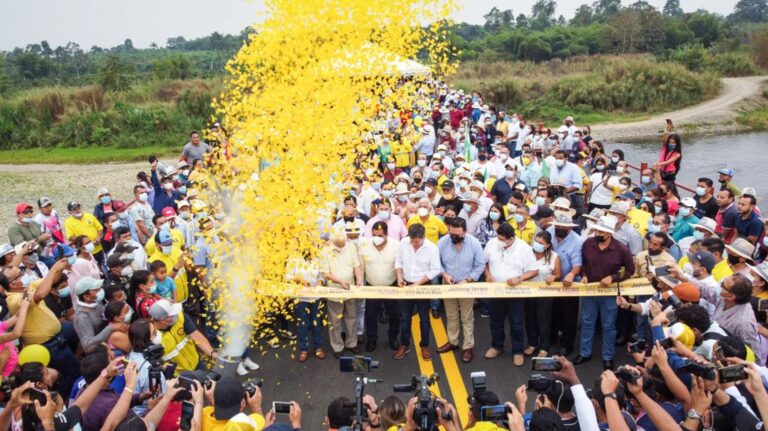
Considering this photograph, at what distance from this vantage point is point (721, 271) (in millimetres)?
6645

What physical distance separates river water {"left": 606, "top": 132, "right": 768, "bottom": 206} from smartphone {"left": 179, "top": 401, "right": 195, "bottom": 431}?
1902cm

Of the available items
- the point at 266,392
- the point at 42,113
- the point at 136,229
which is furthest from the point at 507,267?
the point at 42,113

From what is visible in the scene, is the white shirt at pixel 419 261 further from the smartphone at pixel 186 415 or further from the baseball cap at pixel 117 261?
the smartphone at pixel 186 415

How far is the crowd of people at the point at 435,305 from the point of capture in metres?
4.29

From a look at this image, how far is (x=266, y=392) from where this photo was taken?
6.98 metres

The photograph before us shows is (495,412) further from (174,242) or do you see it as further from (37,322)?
(174,242)

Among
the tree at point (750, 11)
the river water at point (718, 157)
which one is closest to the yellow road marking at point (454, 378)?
the river water at point (718, 157)

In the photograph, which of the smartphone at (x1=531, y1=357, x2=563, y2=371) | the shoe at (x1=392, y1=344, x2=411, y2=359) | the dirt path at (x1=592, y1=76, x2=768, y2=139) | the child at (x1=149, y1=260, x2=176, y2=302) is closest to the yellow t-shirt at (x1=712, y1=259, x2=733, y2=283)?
the smartphone at (x1=531, y1=357, x2=563, y2=371)

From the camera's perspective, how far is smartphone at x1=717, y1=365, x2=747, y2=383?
12.9ft

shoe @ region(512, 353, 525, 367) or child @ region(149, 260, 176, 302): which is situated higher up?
child @ region(149, 260, 176, 302)

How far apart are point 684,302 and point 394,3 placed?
876 cm

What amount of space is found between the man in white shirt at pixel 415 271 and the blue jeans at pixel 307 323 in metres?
1.08

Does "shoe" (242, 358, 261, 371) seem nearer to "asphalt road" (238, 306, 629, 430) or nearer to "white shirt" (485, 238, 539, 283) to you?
"asphalt road" (238, 306, 629, 430)

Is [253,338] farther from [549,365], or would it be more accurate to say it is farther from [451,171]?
[451,171]
